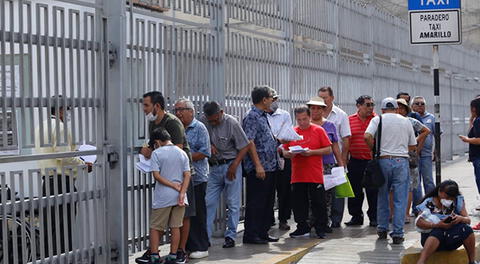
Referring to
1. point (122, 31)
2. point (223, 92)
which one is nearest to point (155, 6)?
point (122, 31)

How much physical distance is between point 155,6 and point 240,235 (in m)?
3.25

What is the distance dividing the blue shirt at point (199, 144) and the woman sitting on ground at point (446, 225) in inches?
93.1

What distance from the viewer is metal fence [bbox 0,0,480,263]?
7410 millimetres

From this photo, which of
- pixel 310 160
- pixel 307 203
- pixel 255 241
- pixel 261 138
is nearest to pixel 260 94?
pixel 261 138

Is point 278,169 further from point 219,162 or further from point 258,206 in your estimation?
point 219,162

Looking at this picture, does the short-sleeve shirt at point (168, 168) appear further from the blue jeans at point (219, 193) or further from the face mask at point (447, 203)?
the face mask at point (447, 203)

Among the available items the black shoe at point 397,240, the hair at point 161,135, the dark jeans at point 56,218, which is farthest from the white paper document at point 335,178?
the dark jeans at point 56,218

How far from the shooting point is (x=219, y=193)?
1051 cm

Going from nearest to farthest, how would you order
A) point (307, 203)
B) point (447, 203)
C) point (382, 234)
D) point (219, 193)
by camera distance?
point (447, 203) < point (219, 193) < point (382, 234) < point (307, 203)

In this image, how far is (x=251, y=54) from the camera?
39.6 ft

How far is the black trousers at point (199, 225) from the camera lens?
9.68m

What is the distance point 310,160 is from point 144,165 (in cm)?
269

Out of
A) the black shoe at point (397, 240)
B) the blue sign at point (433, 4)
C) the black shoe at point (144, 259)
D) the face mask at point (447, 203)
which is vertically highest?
the blue sign at point (433, 4)

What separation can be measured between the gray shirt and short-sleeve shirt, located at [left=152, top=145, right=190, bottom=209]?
1429 mm
